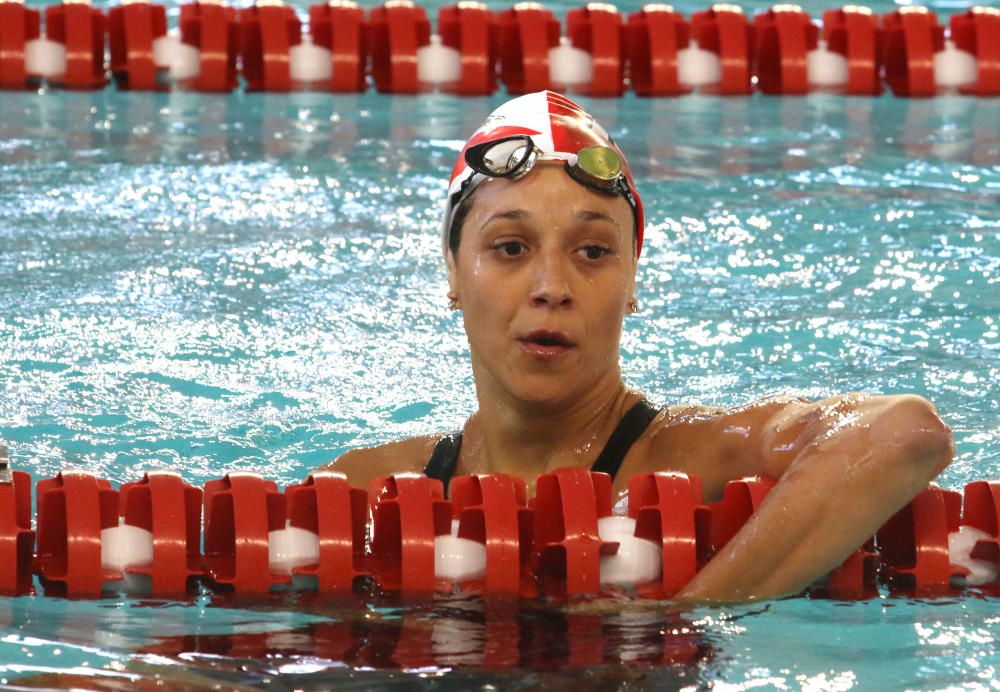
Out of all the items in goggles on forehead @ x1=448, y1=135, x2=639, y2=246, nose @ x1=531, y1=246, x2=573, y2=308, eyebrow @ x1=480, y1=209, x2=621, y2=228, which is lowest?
nose @ x1=531, y1=246, x2=573, y2=308

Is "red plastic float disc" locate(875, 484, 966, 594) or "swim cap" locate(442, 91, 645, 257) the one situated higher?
"swim cap" locate(442, 91, 645, 257)

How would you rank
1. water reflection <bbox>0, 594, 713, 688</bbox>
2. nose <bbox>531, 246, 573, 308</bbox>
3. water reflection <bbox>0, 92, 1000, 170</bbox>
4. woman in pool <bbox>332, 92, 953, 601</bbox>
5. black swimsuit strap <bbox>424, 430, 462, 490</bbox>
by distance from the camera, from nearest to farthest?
water reflection <bbox>0, 594, 713, 688</bbox>
woman in pool <bbox>332, 92, 953, 601</bbox>
nose <bbox>531, 246, 573, 308</bbox>
black swimsuit strap <bbox>424, 430, 462, 490</bbox>
water reflection <bbox>0, 92, 1000, 170</bbox>

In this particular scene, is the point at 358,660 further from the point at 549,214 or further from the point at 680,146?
the point at 680,146

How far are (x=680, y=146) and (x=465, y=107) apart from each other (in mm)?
1073

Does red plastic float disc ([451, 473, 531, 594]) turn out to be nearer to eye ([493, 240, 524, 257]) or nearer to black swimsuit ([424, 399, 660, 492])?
black swimsuit ([424, 399, 660, 492])

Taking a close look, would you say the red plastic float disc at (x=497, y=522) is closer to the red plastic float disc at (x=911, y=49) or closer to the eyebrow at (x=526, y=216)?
the eyebrow at (x=526, y=216)

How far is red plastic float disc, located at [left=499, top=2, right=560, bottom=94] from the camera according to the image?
727 centimetres

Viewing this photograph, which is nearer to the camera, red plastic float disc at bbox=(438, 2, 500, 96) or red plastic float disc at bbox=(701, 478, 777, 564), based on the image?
red plastic float disc at bbox=(701, 478, 777, 564)

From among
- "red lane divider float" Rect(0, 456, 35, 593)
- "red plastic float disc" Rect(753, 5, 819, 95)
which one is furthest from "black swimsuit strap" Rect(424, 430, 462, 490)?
"red plastic float disc" Rect(753, 5, 819, 95)

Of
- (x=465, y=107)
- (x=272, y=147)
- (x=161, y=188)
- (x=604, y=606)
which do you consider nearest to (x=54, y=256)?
(x=161, y=188)

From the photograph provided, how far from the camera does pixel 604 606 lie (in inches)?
113

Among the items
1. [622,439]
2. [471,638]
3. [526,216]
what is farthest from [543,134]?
[471,638]

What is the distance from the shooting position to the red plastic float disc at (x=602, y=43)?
23.7ft

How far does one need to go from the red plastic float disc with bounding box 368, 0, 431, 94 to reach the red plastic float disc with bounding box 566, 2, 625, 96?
27.1 inches
